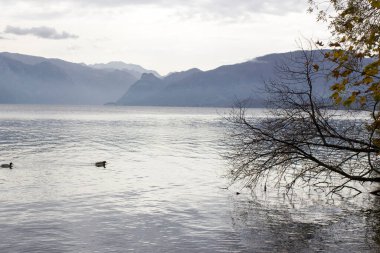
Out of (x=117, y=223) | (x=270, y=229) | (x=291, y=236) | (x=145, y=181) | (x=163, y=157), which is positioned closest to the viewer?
(x=291, y=236)

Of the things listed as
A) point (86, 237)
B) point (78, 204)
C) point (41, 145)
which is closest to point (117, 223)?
point (86, 237)

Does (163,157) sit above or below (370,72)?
below

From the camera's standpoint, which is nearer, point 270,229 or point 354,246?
point 354,246

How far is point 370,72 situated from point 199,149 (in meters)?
63.9

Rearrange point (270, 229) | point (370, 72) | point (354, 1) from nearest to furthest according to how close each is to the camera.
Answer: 1. point (370, 72)
2. point (354, 1)
3. point (270, 229)

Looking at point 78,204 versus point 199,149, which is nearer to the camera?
point 78,204

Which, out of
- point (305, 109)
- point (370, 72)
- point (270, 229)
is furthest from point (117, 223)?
point (370, 72)

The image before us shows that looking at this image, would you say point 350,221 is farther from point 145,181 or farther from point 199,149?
point 199,149

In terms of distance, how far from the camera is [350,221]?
2591 centimetres

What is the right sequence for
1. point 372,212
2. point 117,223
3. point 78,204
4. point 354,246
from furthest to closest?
1. point 78,204
2. point 372,212
3. point 117,223
4. point 354,246

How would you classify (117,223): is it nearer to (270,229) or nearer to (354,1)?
(270,229)

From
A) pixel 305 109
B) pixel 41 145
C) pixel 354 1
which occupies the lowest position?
pixel 41 145

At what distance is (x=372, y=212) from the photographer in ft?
92.9

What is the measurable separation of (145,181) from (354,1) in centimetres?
2912
